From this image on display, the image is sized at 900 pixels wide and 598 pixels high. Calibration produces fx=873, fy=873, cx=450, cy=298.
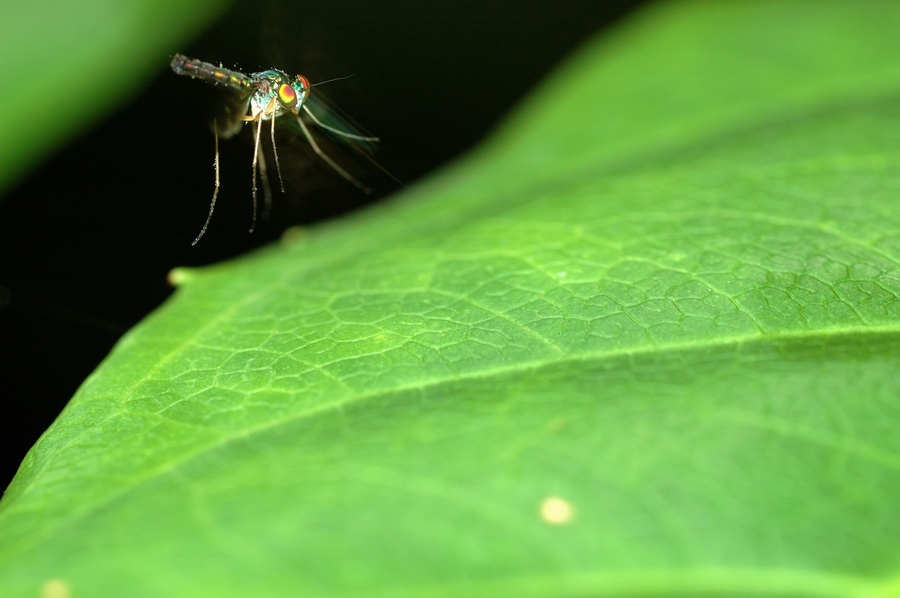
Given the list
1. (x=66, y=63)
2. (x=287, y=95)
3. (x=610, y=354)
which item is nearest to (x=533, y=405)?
(x=610, y=354)

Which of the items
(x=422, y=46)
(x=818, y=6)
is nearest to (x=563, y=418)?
(x=818, y=6)

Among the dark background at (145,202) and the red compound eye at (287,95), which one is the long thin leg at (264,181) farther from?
the red compound eye at (287,95)

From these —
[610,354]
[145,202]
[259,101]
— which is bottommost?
[610,354]

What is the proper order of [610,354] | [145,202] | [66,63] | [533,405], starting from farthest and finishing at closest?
[66,63], [145,202], [610,354], [533,405]

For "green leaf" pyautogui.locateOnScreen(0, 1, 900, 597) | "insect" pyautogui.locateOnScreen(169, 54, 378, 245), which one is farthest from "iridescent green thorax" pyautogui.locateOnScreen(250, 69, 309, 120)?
"green leaf" pyautogui.locateOnScreen(0, 1, 900, 597)

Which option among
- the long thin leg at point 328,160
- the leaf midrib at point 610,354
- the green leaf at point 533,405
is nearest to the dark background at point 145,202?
the long thin leg at point 328,160

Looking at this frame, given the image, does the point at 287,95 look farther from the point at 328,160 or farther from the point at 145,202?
the point at 145,202

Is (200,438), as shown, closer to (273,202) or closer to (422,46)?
(273,202)
